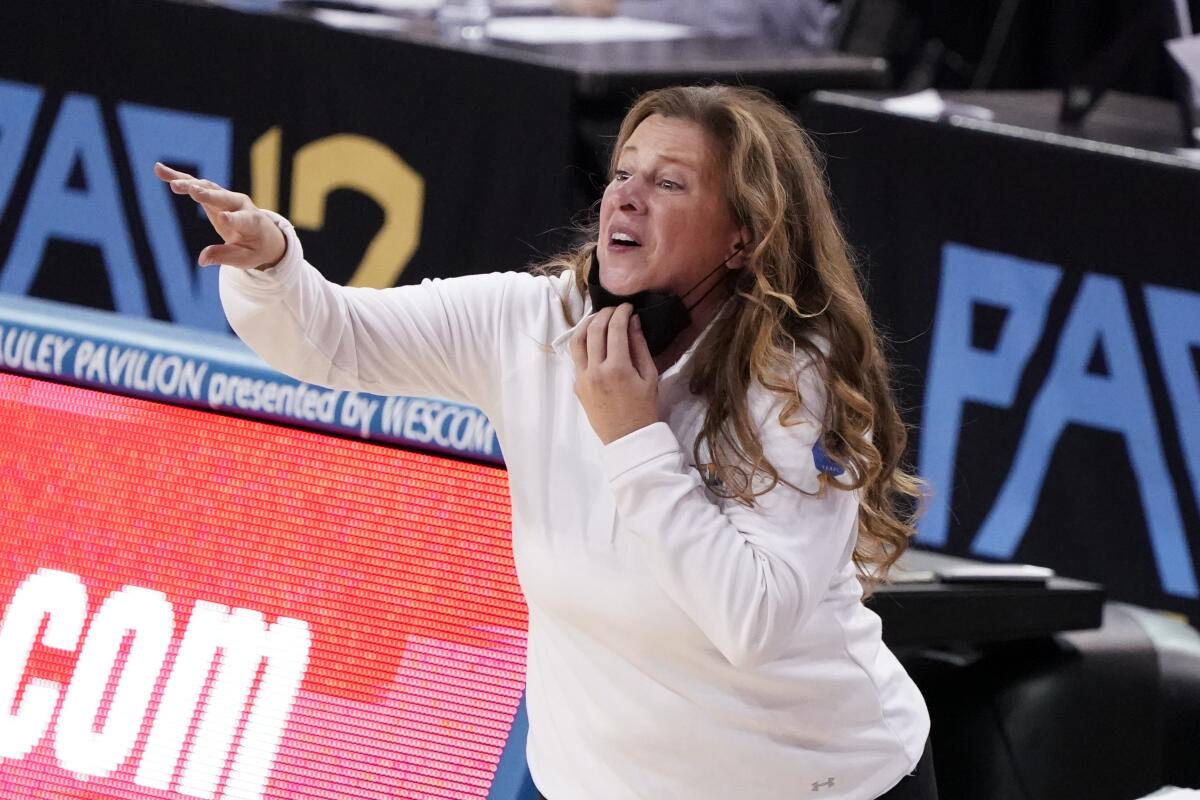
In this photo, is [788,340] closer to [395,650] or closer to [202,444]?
[395,650]

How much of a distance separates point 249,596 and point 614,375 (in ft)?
1.80

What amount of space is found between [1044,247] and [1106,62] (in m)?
0.64

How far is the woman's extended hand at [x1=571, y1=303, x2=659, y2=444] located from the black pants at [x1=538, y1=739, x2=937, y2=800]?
46cm

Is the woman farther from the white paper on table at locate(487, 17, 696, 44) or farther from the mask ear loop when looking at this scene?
the white paper on table at locate(487, 17, 696, 44)

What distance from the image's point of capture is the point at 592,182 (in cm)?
423

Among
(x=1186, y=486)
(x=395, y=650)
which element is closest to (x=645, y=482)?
(x=395, y=650)

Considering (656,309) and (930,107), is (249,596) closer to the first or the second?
(656,309)

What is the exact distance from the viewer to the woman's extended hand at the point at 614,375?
1.80 metres

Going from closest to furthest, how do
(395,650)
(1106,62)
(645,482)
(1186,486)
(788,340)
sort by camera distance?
(645,482) < (788,340) < (395,650) < (1186,486) < (1106,62)

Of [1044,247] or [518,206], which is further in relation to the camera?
[518,206]

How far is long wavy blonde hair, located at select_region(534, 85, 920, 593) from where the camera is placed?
1846mm

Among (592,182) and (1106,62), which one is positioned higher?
(1106,62)

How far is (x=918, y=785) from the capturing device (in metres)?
2.06

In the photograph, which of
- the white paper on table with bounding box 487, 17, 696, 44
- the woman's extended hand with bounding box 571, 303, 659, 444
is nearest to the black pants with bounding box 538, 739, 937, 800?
the woman's extended hand with bounding box 571, 303, 659, 444
